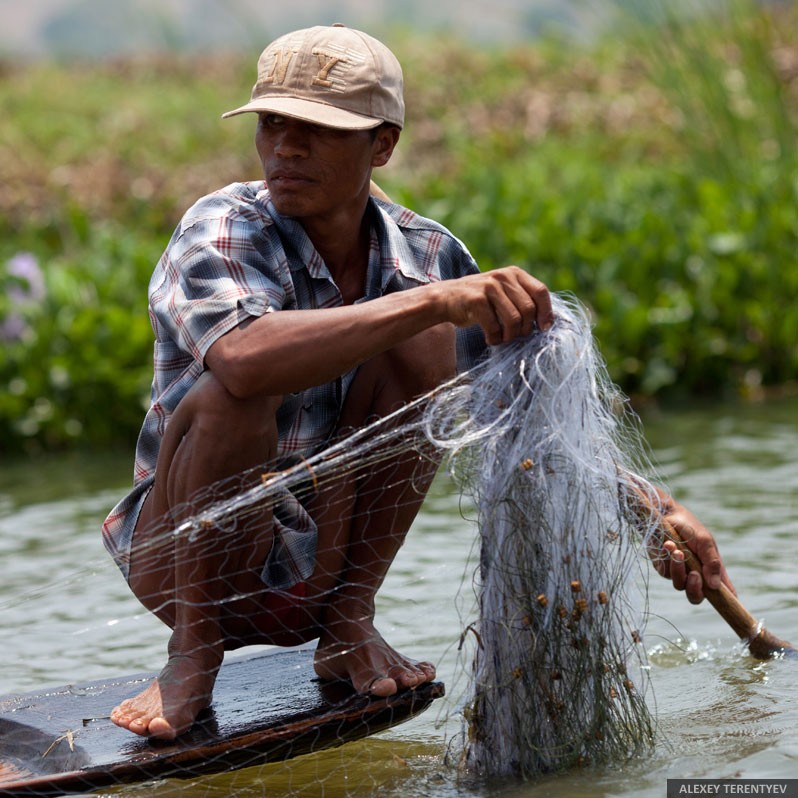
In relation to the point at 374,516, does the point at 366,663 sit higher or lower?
lower

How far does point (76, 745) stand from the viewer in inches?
110

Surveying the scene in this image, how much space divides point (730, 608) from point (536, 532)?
723 mm

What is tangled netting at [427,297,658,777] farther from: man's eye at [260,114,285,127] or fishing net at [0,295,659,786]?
man's eye at [260,114,285,127]

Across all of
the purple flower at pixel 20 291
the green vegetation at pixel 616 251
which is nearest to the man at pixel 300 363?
the green vegetation at pixel 616 251

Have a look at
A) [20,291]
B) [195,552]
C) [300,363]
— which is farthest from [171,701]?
[20,291]

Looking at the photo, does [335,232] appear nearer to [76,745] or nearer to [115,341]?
[76,745]

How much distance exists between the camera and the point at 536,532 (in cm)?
269

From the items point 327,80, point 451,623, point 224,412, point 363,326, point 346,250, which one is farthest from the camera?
point 451,623

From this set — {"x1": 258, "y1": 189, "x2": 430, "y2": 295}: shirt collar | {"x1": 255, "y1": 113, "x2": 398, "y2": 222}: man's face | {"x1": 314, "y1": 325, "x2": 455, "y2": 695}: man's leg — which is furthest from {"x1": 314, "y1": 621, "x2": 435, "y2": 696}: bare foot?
{"x1": 255, "y1": 113, "x2": 398, "y2": 222}: man's face

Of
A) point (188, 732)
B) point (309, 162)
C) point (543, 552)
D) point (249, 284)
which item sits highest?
point (309, 162)

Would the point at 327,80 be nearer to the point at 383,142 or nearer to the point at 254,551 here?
the point at 383,142

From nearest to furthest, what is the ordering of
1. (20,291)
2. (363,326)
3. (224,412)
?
(363,326), (224,412), (20,291)

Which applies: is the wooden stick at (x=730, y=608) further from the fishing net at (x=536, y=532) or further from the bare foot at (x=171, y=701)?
the bare foot at (x=171, y=701)

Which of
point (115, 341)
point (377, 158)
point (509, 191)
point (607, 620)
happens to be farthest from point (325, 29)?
point (509, 191)
